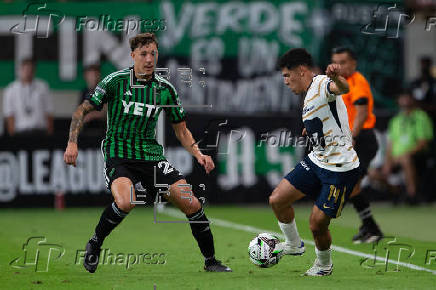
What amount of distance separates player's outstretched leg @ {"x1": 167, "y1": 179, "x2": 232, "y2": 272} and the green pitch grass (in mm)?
135

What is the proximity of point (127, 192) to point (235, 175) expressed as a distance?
914 centimetres

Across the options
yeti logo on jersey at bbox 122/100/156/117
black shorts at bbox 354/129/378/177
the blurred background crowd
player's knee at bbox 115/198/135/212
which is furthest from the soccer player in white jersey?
the blurred background crowd

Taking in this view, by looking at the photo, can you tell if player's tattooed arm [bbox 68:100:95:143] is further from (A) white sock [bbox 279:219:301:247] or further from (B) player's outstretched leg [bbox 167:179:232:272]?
(A) white sock [bbox 279:219:301:247]

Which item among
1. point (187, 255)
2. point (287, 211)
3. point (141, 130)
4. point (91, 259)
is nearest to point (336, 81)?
point (287, 211)

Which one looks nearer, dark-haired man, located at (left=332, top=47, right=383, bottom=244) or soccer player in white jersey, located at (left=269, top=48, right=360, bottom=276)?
soccer player in white jersey, located at (left=269, top=48, right=360, bottom=276)

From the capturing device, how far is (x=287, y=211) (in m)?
8.98

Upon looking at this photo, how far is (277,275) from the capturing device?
8.57m

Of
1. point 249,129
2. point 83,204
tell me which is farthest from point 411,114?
point 83,204

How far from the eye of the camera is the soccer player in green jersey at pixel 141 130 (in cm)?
871

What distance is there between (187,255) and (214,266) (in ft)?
4.48

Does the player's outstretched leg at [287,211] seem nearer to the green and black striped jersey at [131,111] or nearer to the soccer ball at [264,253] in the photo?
the soccer ball at [264,253]

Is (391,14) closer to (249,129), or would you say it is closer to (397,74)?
(397,74)

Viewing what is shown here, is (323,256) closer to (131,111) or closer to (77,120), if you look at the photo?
(131,111)

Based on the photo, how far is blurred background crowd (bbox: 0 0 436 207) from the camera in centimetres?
1758
